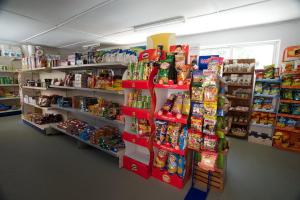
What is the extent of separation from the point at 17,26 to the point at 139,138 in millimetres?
4782

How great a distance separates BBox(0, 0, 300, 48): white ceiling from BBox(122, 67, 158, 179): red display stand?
1.60 metres

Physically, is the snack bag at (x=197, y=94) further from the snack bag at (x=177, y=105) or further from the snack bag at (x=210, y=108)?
the snack bag at (x=177, y=105)

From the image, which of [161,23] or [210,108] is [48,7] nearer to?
[161,23]

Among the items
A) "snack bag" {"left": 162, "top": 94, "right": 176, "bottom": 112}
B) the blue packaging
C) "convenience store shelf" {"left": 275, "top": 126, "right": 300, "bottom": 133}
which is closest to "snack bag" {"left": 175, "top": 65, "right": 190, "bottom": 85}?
the blue packaging

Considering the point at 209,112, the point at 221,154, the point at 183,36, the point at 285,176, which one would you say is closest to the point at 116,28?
the point at 183,36

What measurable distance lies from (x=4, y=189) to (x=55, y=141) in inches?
66.3

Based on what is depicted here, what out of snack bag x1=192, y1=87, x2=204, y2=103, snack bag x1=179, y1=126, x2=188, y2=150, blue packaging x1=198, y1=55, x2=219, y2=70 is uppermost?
blue packaging x1=198, y1=55, x2=219, y2=70

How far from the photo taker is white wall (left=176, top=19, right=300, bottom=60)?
3684 millimetres

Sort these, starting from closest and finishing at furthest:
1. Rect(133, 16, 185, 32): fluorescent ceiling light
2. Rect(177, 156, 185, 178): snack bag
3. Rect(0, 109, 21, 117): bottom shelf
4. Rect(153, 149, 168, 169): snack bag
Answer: Rect(177, 156, 185, 178): snack bag, Rect(153, 149, 168, 169): snack bag, Rect(133, 16, 185, 32): fluorescent ceiling light, Rect(0, 109, 21, 117): bottom shelf

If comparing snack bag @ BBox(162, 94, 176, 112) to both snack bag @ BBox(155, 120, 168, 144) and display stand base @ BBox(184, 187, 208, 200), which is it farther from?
display stand base @ BBox(184, 187, 208, 200)

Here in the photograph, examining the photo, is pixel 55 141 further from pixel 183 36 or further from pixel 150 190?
pixel 183 36

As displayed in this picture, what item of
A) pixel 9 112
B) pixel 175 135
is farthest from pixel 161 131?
pixel 9 112

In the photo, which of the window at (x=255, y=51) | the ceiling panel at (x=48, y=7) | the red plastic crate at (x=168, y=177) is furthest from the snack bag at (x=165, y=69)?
the window at (x=255, y=51)

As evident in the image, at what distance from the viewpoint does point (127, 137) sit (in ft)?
8.16
